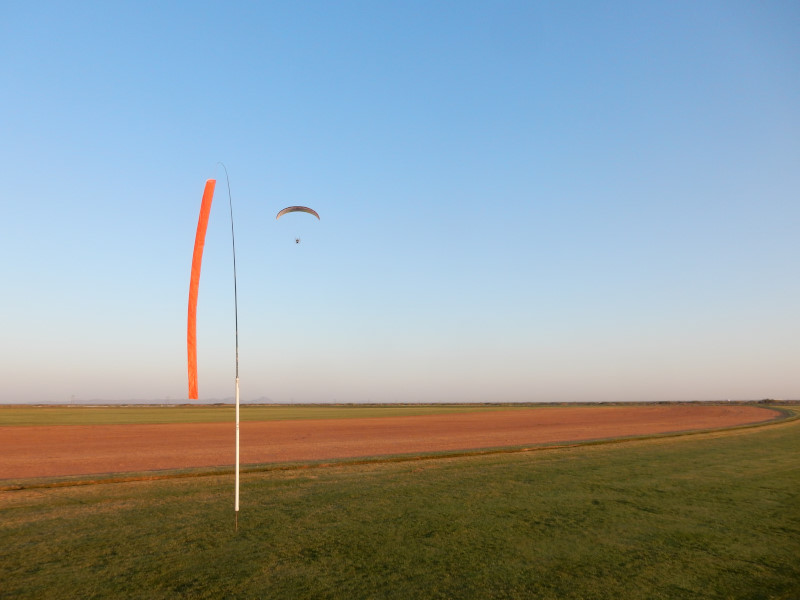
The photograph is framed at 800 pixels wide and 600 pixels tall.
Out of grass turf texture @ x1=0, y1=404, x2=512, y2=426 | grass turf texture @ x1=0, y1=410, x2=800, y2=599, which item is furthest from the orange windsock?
grass turf texture @ x1=0, y1=404, x2=512, y2=426

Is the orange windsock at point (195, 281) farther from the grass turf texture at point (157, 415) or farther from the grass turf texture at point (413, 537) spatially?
the grass turf texture at point (157, 415)

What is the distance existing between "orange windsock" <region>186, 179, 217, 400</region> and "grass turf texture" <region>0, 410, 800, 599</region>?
2.56 m

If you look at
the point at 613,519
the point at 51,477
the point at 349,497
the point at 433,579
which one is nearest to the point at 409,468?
the point at 349,497

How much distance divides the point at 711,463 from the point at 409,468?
10101 mm

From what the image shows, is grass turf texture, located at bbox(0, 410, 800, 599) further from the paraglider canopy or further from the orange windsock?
the paraglider canopy

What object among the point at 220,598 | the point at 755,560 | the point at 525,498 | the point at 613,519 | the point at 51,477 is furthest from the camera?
the point at 51,477

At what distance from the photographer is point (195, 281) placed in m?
8.17

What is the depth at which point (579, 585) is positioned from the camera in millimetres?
6211

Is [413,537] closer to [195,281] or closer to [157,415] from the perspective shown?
[195,281]

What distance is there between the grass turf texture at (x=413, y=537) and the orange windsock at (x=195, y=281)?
8.41 ft

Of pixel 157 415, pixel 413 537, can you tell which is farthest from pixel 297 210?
pixel 157 415

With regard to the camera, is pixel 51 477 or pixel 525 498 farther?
pixel 51 477

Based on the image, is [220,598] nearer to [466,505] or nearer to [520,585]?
[520,585]

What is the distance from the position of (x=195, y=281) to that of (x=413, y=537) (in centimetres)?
539
